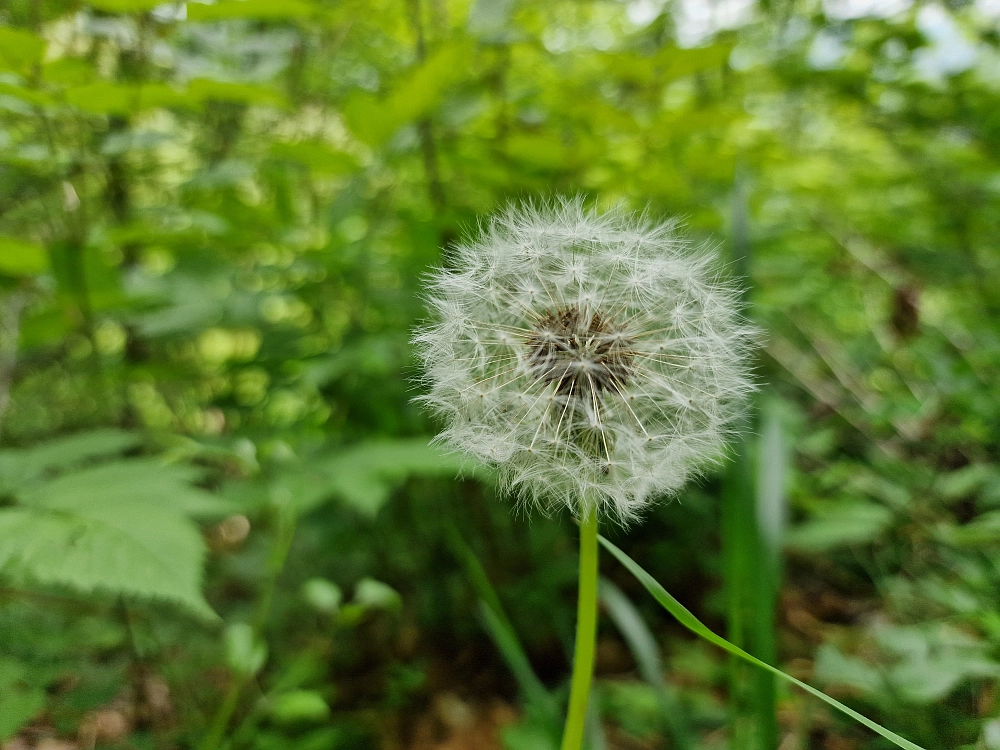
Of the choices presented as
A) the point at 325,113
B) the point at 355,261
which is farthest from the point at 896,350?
the point at 325,113

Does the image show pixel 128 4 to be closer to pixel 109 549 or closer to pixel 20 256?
pixel 20 256

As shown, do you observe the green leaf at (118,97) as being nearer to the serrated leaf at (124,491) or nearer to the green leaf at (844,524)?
the serrated leaf at (124,491)

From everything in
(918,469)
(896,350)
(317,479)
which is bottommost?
(317,479)

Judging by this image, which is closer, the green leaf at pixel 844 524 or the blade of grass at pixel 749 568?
the blade of grass at pixel 749 568

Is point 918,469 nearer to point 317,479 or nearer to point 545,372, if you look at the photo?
point 545,372

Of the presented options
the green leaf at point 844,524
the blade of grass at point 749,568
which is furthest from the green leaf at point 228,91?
the green leaf at point 844,524

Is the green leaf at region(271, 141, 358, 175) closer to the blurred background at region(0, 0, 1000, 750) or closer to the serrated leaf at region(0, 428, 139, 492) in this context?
the blurred background at region(0, 0, 1000, 750)
